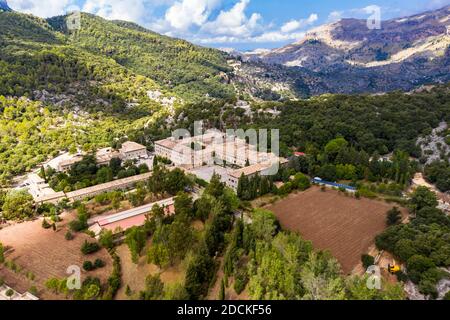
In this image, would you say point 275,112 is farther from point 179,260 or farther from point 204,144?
point 179,260

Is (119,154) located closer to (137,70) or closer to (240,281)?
(240,281)

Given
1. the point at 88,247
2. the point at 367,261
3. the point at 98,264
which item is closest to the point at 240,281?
the point at 367,261

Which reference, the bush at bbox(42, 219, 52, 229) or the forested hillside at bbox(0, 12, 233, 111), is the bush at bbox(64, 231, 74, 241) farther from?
the forested hillside at bbox(0, 12, 233, 111)

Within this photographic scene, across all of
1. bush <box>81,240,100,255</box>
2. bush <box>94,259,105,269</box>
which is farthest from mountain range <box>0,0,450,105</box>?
bush <box>94,259,105,269</box>

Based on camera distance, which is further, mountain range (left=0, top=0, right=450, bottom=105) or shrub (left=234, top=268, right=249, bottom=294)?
mountain range (left=0, top=0, right=450, bottom=105)

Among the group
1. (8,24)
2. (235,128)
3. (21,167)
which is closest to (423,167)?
(235,128)

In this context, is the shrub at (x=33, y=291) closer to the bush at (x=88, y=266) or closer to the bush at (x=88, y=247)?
the bush at (x=88, y=266)
